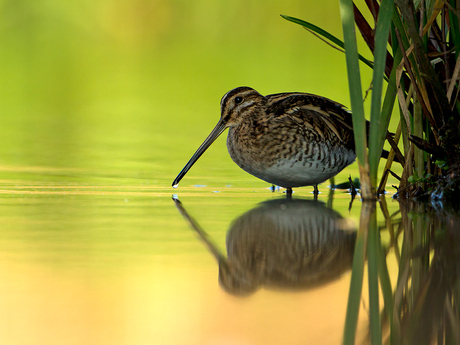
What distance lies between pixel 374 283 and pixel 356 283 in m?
0.05

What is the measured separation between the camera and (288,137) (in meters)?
4.34

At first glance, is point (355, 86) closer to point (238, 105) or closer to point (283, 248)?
point (283, 248)

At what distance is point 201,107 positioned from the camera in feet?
34.1

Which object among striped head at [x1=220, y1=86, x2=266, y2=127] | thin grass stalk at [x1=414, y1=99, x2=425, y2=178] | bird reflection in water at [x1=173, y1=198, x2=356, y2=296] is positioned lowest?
bird reflection in water at [x1=173, y1=198, x2=356, y2=296]

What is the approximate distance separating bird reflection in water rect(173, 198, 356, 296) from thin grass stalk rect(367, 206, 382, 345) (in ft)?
0.24

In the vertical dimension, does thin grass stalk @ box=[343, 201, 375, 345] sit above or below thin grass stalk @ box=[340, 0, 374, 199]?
below

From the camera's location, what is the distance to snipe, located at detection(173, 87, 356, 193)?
A: 4.28m

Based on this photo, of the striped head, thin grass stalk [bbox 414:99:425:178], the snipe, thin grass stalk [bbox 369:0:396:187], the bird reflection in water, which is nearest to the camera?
the bird reflection in water

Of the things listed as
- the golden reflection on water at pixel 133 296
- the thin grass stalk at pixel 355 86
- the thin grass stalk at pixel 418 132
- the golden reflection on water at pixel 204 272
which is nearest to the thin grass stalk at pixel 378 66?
the thin grass stalk at pixel 355 86

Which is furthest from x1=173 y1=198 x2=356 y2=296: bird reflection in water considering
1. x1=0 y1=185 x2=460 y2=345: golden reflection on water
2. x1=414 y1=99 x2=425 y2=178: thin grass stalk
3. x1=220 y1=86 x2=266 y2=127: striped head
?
x1=220 y1=86 x2=266 y2=127: striped head

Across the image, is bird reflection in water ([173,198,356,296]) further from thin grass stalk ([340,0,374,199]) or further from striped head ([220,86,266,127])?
striped head ([220,86,266,127])

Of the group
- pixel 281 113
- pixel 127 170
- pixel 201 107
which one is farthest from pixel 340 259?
pixel 201 107

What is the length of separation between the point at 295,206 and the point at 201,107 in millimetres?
6838

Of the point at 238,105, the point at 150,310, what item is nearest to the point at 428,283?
the point at 150,310
